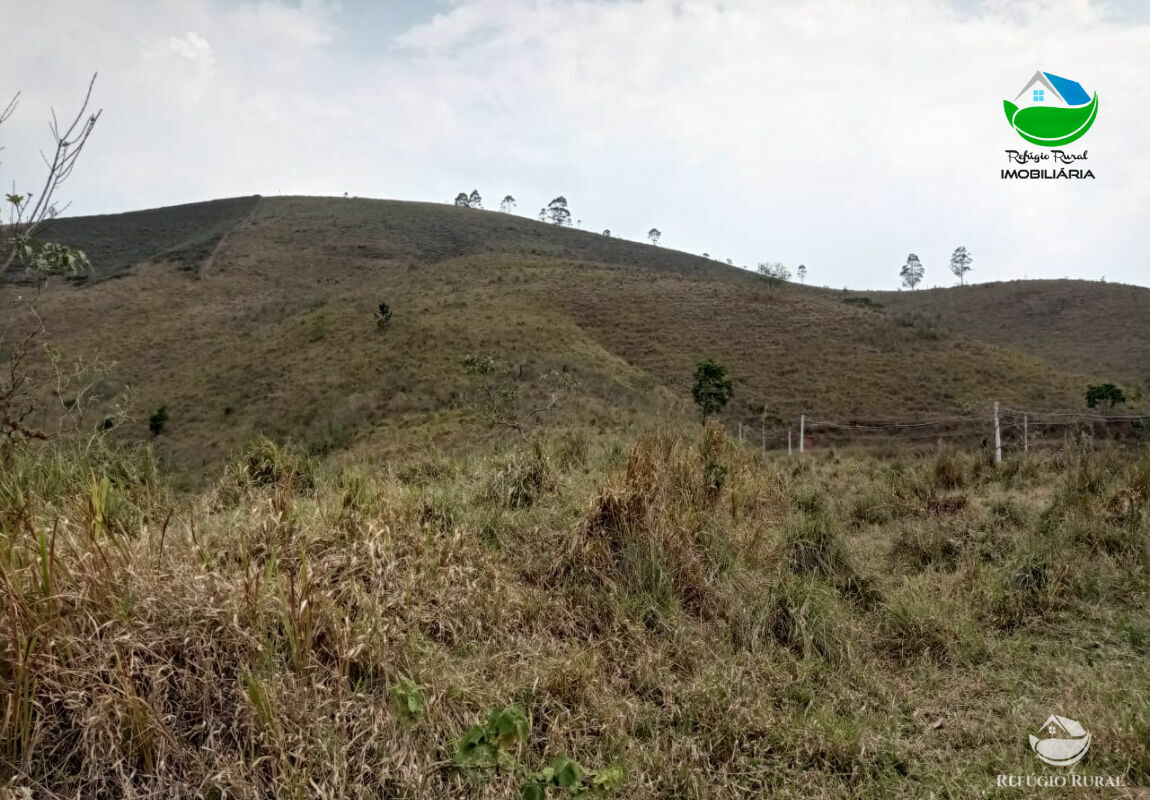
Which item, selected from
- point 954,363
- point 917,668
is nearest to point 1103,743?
point 917,668

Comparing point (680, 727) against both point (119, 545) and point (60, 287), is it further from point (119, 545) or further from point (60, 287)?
point (60, 287)

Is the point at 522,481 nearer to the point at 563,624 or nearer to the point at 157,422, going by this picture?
the point at 563,624

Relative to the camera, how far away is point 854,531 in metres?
5.75

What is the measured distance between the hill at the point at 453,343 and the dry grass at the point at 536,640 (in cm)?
787

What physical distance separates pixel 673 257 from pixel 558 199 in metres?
35.6

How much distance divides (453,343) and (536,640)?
25819mm

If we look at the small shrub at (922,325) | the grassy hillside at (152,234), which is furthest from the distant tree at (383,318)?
the small shrub at (922,325)

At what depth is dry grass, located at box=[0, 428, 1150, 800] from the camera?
2.26 meters

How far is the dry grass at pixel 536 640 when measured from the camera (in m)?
2.26

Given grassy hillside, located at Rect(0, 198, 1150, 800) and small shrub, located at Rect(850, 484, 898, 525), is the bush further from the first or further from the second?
small shrub, located at Rect(850, 484, 898, 525)

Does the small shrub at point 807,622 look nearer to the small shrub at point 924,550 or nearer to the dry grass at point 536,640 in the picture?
the dry grass at point 536,640

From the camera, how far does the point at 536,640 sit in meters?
3.17

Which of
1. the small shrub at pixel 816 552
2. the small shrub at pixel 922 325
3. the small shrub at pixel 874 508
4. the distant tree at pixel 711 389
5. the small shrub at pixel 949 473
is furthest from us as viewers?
the small shrub at pixel 922 325

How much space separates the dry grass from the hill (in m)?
7.87
